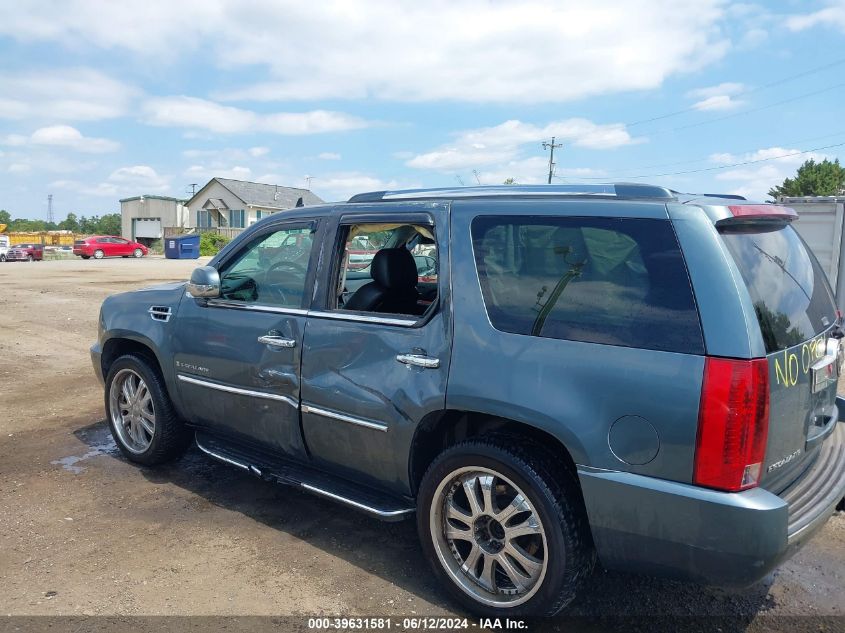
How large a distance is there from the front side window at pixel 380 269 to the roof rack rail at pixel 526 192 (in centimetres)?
18

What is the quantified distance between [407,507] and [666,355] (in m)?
1.54

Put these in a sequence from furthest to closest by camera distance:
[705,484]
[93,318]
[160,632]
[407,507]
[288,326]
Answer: [93,318], [288,326], [407,507], [160,632], [705,484]

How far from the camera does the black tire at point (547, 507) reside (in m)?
2.75

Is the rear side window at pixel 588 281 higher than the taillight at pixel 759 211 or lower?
lower

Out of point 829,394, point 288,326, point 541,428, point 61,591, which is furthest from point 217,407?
point 829,394

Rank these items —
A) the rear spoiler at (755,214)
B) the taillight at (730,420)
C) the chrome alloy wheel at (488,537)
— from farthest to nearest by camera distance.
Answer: the chrome alloy wheel at (488,537), the rear spoiler at (755,214), the taillight at (730,420)

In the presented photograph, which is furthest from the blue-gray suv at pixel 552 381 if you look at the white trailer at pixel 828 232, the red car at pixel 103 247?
the red car at pixel 103 247

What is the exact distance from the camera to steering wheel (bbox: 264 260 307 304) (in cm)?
A: 389

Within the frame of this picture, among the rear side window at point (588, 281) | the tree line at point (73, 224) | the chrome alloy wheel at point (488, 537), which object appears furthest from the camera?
the tree line at point (73, 224)

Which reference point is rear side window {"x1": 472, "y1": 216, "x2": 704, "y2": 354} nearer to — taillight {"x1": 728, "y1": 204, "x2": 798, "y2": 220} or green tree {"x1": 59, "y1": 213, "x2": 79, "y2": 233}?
taillight {"x1": 728, "y1": 204, "x2": 798, "y2": 220}

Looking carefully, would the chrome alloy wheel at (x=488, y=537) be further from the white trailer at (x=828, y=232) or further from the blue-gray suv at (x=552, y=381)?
the white trailer at (x=828, y=232)

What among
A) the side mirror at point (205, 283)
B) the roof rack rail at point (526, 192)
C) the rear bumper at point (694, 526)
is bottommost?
the rear bumper at point (694, 526)

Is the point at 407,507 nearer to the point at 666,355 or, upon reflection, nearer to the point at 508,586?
the point at 508,586

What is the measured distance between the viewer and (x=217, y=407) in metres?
4.21
